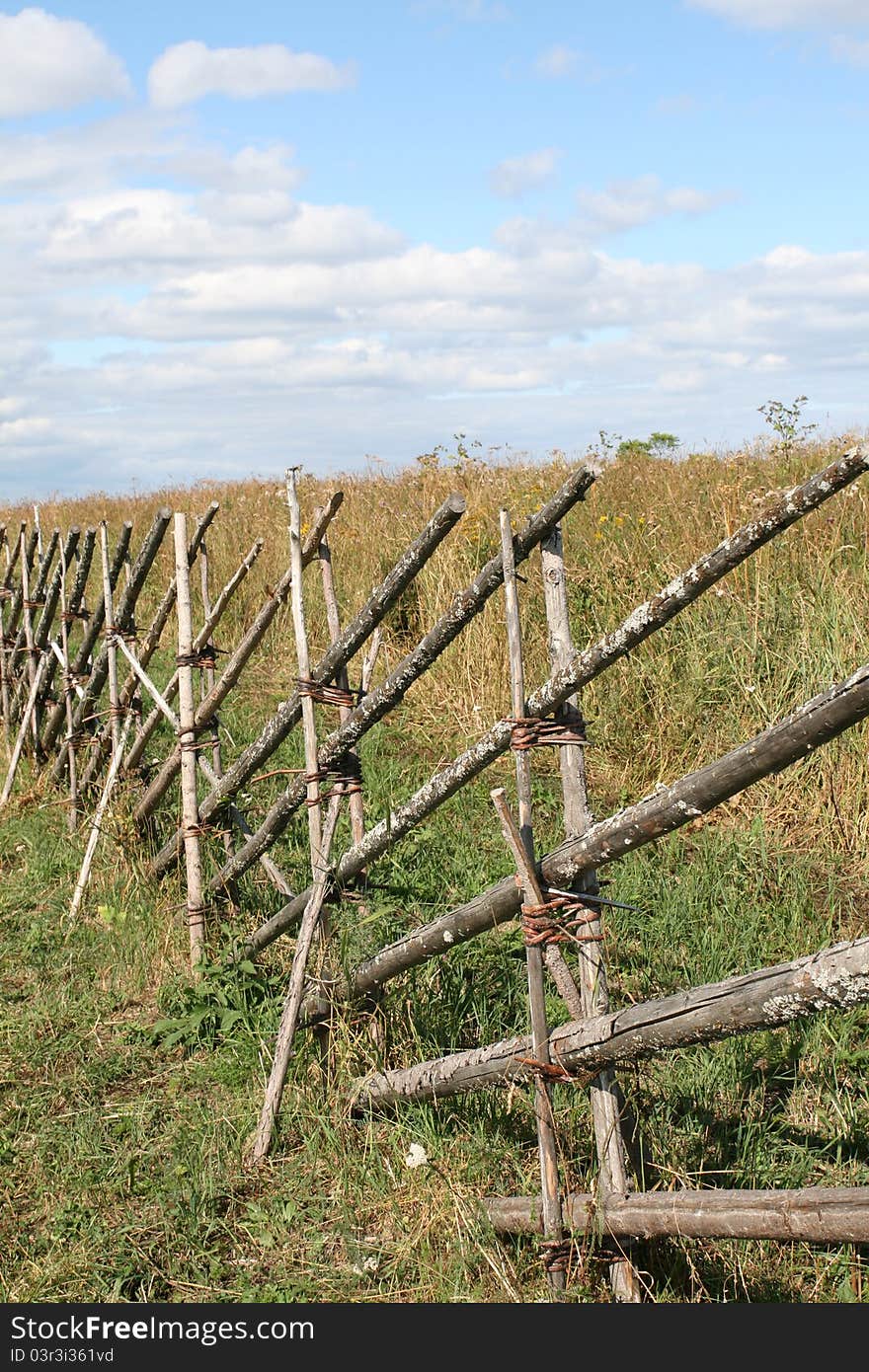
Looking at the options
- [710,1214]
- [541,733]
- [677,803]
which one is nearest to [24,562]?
[541,733]

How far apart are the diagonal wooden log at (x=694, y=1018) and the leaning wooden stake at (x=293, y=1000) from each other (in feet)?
2.22

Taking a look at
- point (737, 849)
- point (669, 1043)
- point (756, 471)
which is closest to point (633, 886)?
point (737, 849)

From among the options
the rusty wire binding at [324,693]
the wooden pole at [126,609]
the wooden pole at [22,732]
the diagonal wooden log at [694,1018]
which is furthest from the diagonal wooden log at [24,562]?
the diagonal wooden log at [694,1018]

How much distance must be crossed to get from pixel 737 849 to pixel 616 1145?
2.49m

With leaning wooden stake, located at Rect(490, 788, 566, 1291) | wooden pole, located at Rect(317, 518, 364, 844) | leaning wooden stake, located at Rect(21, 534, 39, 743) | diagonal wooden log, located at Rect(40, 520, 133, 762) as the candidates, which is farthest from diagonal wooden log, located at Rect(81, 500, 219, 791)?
leaning wooden stake, located at Rect(490, 788, 566, 1291)

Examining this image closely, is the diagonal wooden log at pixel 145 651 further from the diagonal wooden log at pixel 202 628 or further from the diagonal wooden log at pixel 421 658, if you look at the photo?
the diagonal wooden log at pixel 421 658

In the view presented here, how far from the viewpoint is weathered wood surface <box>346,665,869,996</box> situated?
2.21 metres

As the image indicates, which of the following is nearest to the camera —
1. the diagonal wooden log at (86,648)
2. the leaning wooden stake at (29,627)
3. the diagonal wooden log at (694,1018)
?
the diagonal wooden log at (694,1018)

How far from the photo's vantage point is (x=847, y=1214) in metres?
2.21

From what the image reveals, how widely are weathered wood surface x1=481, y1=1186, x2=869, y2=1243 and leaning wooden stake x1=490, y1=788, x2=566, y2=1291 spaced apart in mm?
74

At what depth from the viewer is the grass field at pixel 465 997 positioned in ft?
10.1

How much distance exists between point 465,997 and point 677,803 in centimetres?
168

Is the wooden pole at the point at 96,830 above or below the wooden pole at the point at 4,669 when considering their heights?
below

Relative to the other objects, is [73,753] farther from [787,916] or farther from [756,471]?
[756,471]
